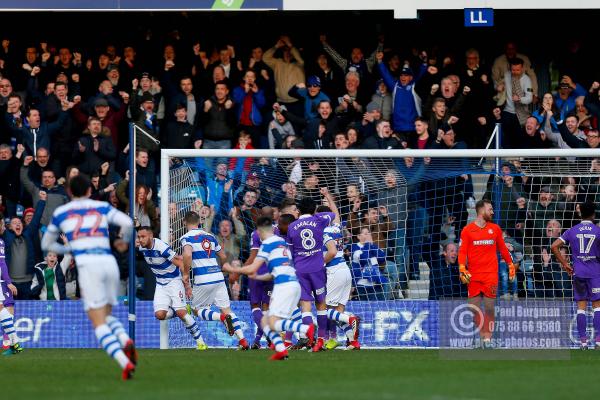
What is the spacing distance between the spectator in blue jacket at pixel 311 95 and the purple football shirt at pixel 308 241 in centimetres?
531

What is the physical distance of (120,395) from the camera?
35.7ft

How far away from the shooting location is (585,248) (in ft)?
60.3

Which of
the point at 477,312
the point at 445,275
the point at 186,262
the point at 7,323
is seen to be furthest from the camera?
the point at 445,275

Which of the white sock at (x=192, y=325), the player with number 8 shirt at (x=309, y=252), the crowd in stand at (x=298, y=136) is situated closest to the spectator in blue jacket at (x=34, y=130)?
the crowd in stand at (x=298, y=136)

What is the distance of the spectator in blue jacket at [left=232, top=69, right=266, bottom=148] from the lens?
22.9 meters

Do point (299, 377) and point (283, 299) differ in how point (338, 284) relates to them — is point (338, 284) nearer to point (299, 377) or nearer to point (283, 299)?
point (283, 299)

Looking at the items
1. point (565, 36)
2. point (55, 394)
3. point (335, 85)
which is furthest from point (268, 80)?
point (55, 394)

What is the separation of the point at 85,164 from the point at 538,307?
27.7 ft

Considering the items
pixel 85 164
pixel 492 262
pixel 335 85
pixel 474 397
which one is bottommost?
pixel 474 397

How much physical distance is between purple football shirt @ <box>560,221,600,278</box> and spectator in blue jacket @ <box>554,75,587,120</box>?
15.5ft

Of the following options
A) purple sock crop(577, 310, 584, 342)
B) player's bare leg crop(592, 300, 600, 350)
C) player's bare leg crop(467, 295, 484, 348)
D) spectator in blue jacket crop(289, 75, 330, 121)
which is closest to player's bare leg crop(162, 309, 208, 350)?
player's bare leg crop(467, 295, 484, 348)

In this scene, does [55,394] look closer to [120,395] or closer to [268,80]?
[120,395]

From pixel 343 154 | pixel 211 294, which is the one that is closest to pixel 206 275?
pixel 211 294

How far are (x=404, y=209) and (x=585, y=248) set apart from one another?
333cm
